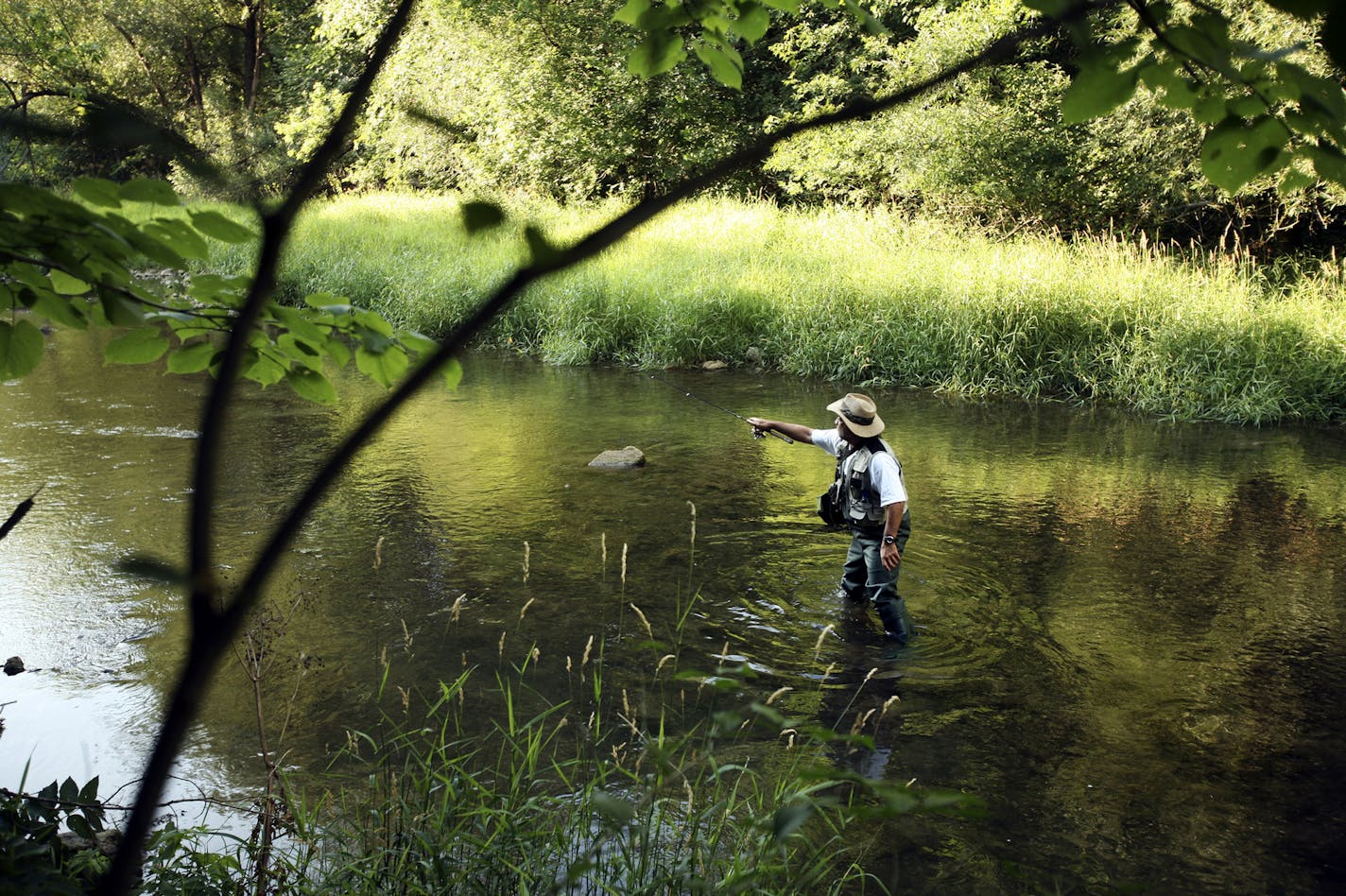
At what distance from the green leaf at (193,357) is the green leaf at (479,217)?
50.9 inches

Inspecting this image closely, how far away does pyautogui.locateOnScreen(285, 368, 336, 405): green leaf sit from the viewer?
6.92 ft

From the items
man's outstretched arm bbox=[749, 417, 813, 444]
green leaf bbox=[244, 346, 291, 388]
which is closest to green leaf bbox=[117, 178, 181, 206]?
green leaf bbox=[244, 346, 291, 388]

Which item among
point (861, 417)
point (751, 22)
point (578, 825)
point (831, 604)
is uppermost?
point (751, 22)

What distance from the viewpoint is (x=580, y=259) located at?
0.70 meters

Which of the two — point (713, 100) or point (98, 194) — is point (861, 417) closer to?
point (98, 194)

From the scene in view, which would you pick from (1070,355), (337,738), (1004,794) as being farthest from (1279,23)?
(337,738)

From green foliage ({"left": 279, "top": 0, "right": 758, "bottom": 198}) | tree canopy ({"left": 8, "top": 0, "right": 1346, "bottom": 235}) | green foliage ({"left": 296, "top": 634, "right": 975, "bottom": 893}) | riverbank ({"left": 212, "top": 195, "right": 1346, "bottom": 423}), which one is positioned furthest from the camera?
green foliage ({"left": 279, "top": 0, "right": 758, "bottom": 198})

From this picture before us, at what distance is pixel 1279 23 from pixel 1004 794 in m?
14.0

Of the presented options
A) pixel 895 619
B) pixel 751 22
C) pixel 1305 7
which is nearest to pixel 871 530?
pixel 895 619

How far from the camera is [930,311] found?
1478 centimetres

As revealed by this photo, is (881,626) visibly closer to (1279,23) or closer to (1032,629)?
(1032,629)

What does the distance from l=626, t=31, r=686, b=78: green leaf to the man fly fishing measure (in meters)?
4.27

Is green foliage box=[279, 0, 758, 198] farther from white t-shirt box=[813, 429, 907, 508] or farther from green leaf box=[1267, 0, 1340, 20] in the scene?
green leaf box=[1267, 0, 1340, 20]

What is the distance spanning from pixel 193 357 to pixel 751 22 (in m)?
1.47
